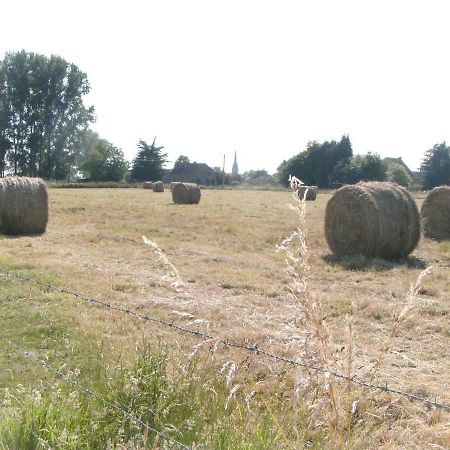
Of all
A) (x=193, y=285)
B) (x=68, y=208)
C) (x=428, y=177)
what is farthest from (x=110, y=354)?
(x=428, y=177)

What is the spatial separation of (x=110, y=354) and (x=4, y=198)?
470 inches

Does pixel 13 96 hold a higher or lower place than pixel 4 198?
higher

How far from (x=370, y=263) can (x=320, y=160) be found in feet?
212

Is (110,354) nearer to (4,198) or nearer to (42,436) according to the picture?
(42,436)

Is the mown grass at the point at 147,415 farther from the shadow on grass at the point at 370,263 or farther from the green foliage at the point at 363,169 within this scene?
the green foliage at the point at 363,169

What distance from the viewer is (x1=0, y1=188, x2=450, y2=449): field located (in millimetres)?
3051

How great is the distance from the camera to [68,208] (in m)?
25.4

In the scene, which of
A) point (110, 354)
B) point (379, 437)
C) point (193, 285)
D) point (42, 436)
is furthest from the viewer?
point (193, 285)

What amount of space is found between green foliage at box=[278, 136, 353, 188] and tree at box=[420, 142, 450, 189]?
39.7 feet

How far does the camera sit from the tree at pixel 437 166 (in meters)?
79.6

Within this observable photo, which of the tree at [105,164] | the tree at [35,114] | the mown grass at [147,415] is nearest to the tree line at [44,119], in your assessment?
the tree at [35,114]

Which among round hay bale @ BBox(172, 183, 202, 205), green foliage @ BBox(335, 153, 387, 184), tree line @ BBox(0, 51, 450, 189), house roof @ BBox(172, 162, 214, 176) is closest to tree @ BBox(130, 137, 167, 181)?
tree line @ BBox(0, 51, 450, 189)

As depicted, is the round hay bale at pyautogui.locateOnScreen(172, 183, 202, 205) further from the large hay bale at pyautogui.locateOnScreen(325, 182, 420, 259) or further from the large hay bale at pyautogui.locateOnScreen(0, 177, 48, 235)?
the large hay bale at pyautogui.locateOnScreen(325, 182, 420, 259)

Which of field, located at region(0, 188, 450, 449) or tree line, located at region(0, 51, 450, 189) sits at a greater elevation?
tree line, located at region(0, 51, 450, 189)
